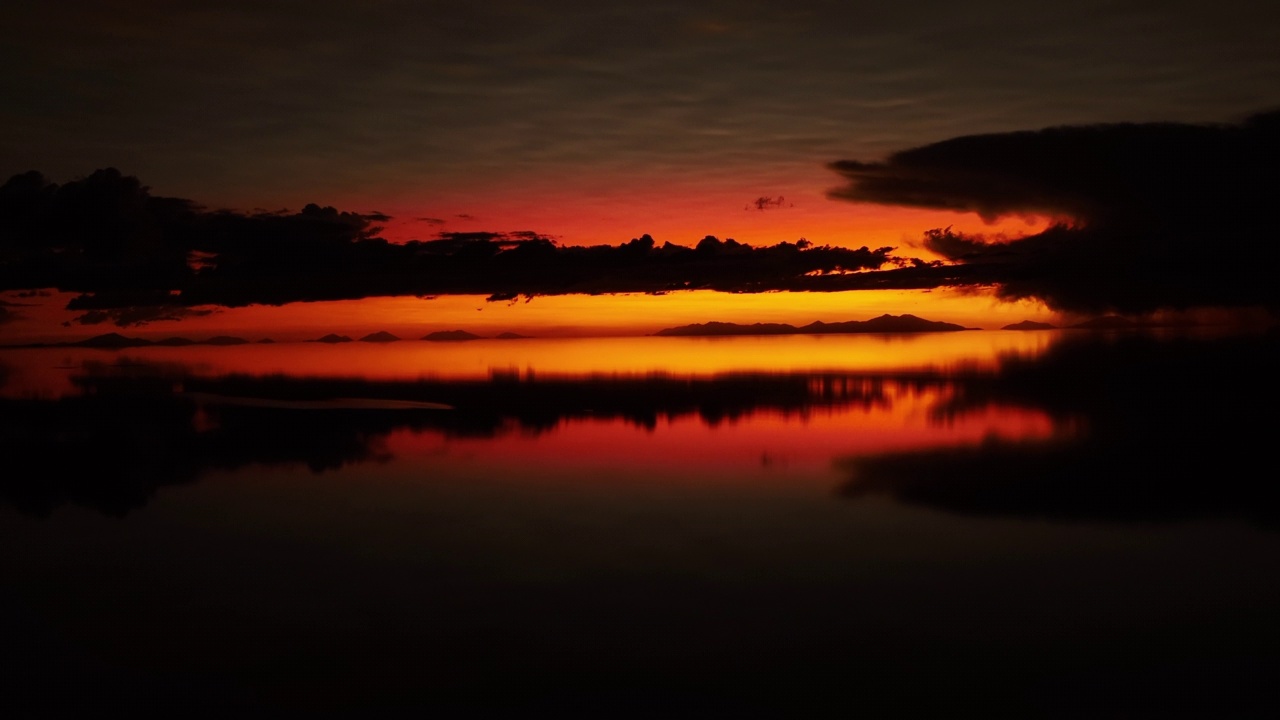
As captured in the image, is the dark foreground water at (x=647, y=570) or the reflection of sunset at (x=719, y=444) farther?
the reflection of sunset at (x=719, y=444)

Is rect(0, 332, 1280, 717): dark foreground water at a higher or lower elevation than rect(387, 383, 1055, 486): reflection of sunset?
lower

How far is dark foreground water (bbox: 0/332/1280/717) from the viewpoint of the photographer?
1205cm

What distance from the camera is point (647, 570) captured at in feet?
56.1

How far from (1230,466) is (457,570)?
21.5 m

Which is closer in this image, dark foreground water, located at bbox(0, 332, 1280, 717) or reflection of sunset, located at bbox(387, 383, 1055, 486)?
dark foreground water, located at bbox(0, 332, 1280, 717)

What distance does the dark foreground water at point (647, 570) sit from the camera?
475 inches

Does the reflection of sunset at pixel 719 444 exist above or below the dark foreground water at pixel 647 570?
above

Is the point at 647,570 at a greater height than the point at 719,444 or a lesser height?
lesser

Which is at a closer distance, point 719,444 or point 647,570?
point 647,570

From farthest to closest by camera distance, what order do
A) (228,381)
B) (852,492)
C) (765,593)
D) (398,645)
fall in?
(228,381) → (852,492) → (765,593) → (398,645)

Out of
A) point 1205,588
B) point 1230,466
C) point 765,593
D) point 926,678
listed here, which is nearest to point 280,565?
point 765,593

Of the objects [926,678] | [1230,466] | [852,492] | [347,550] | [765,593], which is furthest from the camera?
[1230,466]

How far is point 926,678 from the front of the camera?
40.1 feet

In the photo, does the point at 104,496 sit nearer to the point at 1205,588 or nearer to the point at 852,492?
the point at 852,492
